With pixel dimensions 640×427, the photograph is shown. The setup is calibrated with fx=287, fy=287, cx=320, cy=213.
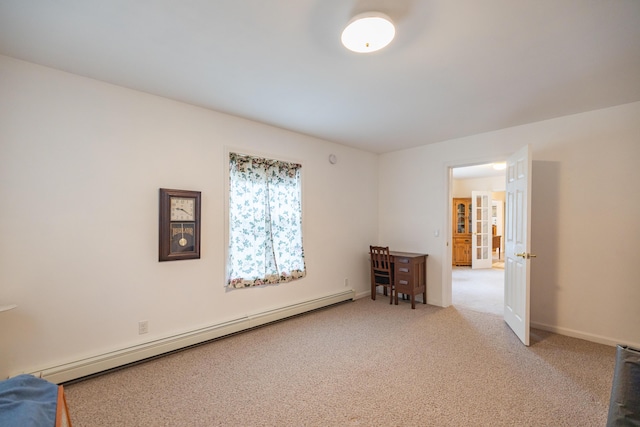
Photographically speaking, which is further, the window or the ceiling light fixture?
the window

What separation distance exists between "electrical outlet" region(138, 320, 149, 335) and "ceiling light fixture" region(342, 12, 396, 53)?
292 cm

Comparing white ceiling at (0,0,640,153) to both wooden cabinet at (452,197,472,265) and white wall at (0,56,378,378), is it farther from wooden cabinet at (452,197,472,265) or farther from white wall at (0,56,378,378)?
wooden cabinet at (452,197,472,265)

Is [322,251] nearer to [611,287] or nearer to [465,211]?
Result: [611,287]

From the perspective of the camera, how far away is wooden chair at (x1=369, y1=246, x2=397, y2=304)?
4.47 meters

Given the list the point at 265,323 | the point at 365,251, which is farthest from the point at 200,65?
the point at 365,251

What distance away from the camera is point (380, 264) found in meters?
4.57

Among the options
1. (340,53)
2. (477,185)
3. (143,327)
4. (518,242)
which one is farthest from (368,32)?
(477,185)

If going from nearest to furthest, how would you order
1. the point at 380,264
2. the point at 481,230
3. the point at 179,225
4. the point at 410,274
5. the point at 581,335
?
the point at 179,225
the point at 581,335
the point at 410,274
the point at 380,264
the point at 481,230

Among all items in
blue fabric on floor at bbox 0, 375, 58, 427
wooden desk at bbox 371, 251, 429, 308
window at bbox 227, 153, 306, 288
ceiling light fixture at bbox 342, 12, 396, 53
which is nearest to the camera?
blue fabric on floor at bbox 0, 375, 58, 427

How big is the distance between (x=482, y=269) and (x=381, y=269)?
471cm

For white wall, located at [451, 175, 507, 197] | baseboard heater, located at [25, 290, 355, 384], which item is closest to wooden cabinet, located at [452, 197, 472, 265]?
white wall, located at [451, 175, 507, 197]

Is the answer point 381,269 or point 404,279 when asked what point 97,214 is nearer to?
point 381,269

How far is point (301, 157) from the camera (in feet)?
13.3

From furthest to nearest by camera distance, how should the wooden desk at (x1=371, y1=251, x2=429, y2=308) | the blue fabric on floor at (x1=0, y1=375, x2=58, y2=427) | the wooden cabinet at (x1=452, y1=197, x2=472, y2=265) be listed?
1. the wooden cabinet at (x1=452, y1=197, x2=472, y2=265)
2. the wooden desk at (x1=371, y1=251, x2=429, y2=308)
3. the blue fabric on floor at (x1=0, y1=375, x2=58, y2=427)
